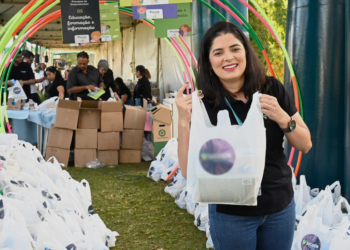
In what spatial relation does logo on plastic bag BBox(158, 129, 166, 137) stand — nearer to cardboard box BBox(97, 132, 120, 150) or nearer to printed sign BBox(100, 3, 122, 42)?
cardboard box BBox(97, 132, 120, 150)

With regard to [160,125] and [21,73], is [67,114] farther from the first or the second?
[21,73]

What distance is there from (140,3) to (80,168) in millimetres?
3101

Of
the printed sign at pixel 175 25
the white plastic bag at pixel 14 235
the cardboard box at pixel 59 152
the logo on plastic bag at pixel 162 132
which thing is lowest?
the cardboard box at pixel 59 152

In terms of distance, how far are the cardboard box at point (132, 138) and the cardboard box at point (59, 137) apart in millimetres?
822

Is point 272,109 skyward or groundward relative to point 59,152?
skyward

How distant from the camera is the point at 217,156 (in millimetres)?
1239

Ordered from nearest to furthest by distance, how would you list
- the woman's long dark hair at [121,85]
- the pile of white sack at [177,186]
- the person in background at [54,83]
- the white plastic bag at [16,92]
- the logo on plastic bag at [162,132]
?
the pile of white sack at [177,186], the logo on plastic bag at [162,132], the white plastic bag at [16,92], the person in background at [54,83], the woman's long dark hair at [121,85]

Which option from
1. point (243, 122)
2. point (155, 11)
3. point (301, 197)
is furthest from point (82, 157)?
point (243, 122)

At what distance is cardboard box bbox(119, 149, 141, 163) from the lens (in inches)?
239

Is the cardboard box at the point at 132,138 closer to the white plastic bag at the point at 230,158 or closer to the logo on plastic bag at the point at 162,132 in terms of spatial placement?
the logo on plastic bag at the point at 162,132

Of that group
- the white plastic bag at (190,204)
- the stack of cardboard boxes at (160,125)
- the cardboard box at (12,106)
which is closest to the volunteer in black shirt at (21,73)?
the cardboard box at (12,106)

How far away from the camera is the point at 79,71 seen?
622 centimetres

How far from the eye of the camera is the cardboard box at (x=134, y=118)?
5930 mm

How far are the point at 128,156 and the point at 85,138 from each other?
0.74m
